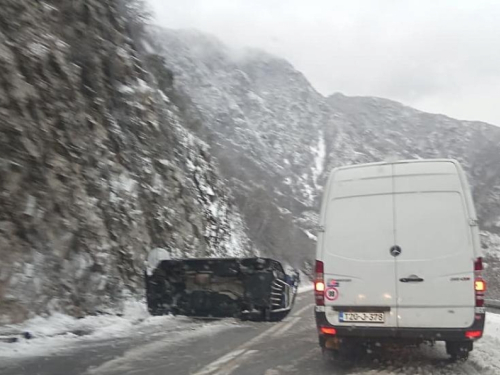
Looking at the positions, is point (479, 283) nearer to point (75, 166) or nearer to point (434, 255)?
point (434, 255)

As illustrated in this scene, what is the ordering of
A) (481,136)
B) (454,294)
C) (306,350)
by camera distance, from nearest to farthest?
(454,294) → (306,350) → (481,136)

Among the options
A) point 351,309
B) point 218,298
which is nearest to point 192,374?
point 351,309

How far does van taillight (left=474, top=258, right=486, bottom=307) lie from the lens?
21.2 ft

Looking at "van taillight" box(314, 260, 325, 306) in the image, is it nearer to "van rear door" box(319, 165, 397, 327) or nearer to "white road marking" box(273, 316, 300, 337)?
"van rear door" box(319, 165, 397, 327)

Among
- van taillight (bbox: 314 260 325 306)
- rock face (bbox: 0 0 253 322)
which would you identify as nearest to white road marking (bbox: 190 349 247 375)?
van taillight (bbox: 314 260 325 306)

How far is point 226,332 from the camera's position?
10852 mm

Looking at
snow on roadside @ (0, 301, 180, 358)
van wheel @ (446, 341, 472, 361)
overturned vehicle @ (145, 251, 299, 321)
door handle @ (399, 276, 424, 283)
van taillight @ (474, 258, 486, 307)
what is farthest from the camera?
overturned vehicle @ (145, 251, 299, 321)

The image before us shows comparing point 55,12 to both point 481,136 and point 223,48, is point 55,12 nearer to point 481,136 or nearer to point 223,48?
point 223,48

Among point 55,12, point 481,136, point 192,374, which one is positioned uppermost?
point 481,136

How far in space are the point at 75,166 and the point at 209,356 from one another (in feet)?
23.6

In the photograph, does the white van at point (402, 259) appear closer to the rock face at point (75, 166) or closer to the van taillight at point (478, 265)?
the van taillight at point (478, 265)

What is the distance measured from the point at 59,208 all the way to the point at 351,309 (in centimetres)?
769

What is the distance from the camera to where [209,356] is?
26.9 feet

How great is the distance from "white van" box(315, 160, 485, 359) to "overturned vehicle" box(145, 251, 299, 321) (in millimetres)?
4389
